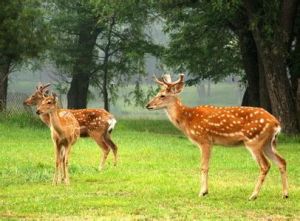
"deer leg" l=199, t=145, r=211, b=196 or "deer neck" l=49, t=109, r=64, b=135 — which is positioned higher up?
"deer neck" l=49, t=109, r=64, b=135

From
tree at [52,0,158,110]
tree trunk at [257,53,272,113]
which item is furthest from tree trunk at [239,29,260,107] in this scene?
tree at [52,0,158,110]

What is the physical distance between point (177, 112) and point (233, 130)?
4.18 feet

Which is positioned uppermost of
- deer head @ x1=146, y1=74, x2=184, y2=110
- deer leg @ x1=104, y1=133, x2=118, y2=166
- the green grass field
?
deer head @ x1=146, y1=74, x2=184, y2=110

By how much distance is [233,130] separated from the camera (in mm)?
13555

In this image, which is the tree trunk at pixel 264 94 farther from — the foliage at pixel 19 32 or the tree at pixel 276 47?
the foliage at pixel 19 32

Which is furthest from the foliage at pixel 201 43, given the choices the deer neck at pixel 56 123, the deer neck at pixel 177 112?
the deer neck at pixel 177 112

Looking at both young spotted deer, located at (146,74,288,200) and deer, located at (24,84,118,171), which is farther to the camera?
deer, located at (24,84,118,171)

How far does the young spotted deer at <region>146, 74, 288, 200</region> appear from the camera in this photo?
1339 cm

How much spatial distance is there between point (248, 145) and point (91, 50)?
129 feet

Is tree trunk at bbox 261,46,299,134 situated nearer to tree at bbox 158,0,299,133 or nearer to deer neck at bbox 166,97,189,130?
tree at bbox 158,0,299,133

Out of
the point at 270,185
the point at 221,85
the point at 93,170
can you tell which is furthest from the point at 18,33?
the point at 221,85

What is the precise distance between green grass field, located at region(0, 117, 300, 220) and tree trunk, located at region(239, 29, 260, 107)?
9.96m

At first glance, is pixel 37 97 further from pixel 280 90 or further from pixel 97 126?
pixel 280 90

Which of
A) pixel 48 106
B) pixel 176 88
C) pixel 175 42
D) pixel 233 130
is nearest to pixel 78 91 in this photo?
pixel 175 42
